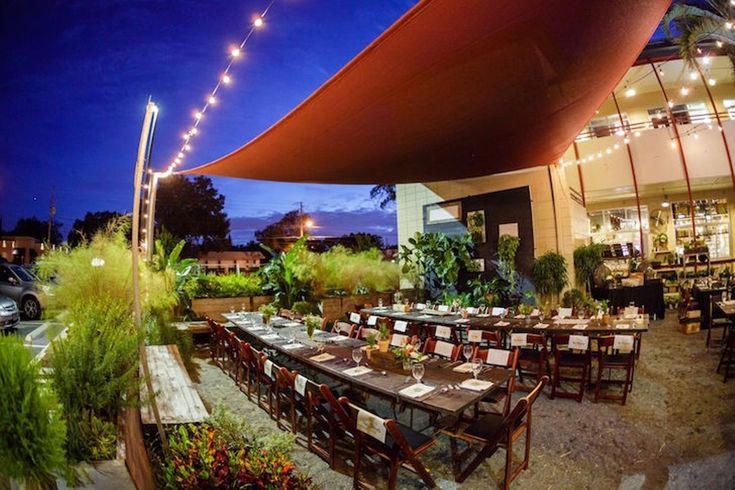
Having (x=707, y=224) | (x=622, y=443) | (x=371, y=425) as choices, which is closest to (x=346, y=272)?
(x=622, y=443)

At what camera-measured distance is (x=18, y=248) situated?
28.9 metres

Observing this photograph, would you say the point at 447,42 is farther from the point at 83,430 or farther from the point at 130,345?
the point at 83,430

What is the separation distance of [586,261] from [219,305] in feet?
27.4

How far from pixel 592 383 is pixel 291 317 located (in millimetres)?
4805

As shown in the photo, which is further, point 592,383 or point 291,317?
point 291,317

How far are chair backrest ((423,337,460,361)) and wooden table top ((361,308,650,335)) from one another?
146 cm

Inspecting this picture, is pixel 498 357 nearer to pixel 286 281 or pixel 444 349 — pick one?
pixel 444 349

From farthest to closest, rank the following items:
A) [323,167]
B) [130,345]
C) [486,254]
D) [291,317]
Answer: [486,254] < [291,317] < [323,167] < [130,345]

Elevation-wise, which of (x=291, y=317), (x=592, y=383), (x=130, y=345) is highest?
(x=130, y=345)

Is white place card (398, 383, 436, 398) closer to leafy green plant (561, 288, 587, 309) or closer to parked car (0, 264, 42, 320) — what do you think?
leafy green plant (561, 288, 587, 309)

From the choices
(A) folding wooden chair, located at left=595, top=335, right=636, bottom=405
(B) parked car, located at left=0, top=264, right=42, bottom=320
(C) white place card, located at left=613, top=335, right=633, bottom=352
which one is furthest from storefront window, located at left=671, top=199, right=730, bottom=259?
(B) parked car, located at left=0, top=264, right=42, bottom=320

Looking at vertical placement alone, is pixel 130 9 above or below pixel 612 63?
above

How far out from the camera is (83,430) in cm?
209

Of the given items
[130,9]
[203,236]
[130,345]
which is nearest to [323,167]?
[130,345]
